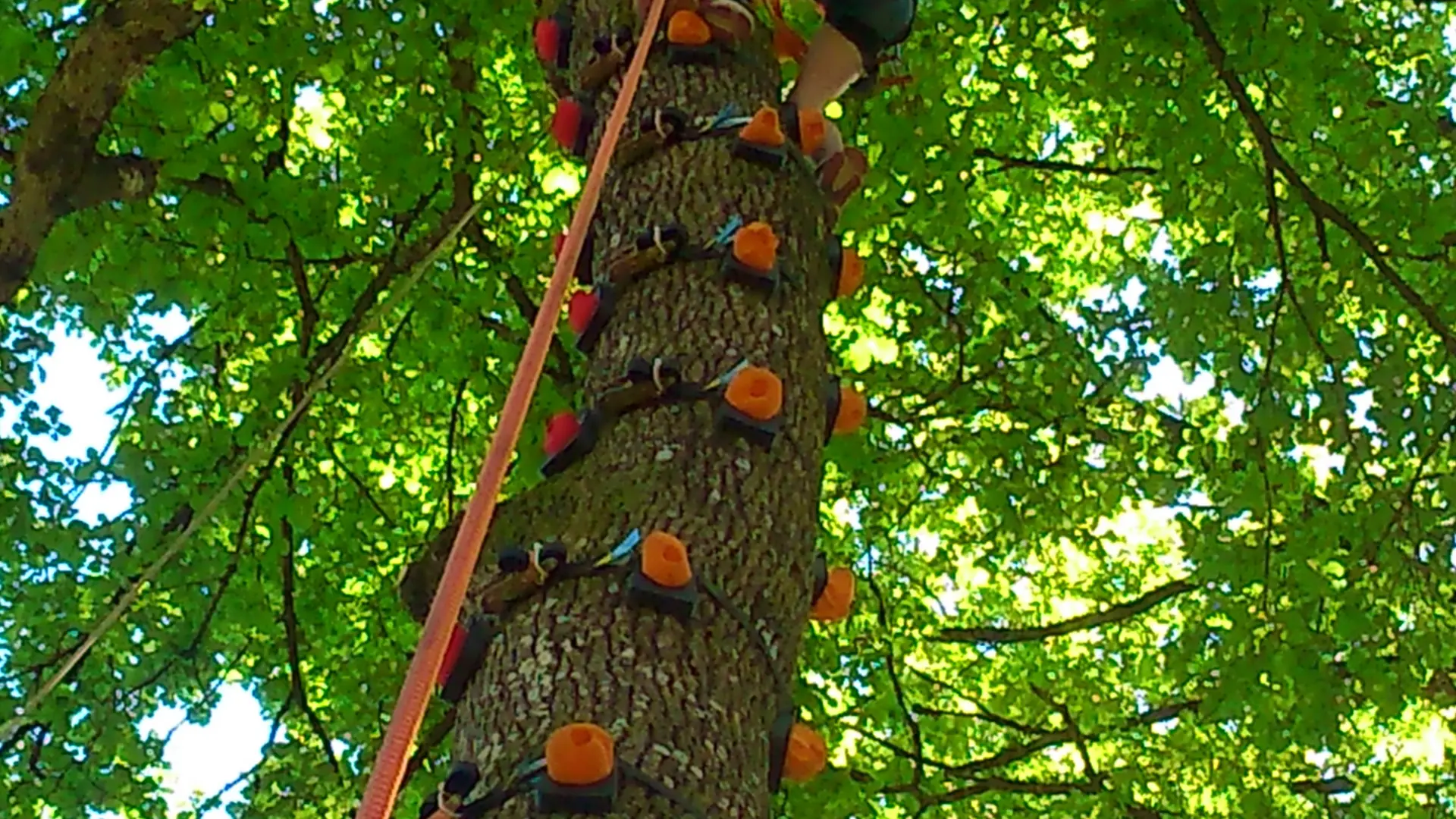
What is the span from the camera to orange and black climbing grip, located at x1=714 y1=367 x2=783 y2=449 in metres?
2.04

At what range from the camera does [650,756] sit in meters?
1.63

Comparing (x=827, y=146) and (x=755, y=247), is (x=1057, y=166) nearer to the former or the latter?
(x=827, y=146)

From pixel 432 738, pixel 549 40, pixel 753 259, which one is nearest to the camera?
pixel 753 259

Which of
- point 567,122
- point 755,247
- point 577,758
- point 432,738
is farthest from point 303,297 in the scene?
point 577,758

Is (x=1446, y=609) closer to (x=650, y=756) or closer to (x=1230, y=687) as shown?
(x=1230, y=687)

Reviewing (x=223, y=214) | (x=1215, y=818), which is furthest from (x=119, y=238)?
Result: (x=1215, y=818)

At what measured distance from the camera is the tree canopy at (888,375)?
435cm

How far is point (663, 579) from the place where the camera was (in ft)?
5.87

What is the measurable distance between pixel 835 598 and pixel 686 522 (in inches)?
14.6

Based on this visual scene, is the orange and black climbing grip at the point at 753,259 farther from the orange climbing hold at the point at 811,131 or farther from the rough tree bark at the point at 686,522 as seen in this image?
the orange climbing hold at the point at 811,131

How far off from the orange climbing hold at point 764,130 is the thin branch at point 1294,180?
87.4 inches

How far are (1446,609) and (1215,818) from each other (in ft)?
3.50

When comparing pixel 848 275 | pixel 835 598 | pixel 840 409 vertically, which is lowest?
pixel 835 598

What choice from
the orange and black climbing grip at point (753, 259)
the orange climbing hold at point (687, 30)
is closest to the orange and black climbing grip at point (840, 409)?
the orange and black climbing grip at point (753, 259)
